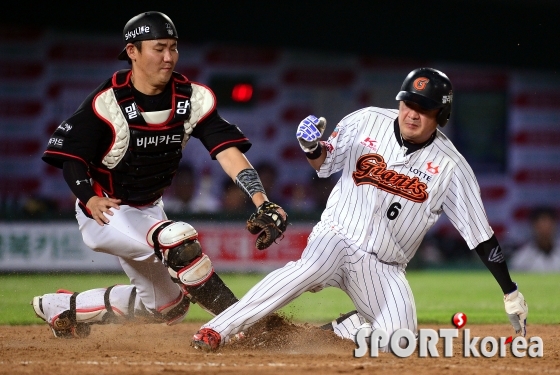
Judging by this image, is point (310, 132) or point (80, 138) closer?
point (310, 132)

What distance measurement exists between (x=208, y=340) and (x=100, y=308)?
1.25 meters

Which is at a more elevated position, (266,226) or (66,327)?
(266,226)

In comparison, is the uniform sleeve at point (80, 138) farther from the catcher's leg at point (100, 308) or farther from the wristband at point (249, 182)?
the catcher's leg at point (100, 308)

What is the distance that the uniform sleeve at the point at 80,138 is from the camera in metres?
5.38

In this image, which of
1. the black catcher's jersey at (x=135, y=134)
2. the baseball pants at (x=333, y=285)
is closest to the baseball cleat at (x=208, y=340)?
the baseball pants at (x=333, y=285)

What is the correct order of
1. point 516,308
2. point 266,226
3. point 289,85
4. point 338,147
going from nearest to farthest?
point 266,226
point 516,308
point 338,147
point 289,85

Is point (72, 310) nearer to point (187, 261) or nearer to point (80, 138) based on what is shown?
point (187, 261)

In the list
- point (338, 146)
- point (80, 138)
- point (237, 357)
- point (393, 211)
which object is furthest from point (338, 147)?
point (80, 138)

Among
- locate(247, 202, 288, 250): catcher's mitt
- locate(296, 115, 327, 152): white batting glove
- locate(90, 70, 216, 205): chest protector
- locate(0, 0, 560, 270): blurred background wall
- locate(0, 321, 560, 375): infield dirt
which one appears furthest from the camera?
locate(0, 0, 560, 270): blurred background wall

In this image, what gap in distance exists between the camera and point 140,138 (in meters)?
5.50

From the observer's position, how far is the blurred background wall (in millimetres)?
12125

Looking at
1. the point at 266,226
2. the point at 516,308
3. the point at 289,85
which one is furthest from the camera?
the point at 289,85

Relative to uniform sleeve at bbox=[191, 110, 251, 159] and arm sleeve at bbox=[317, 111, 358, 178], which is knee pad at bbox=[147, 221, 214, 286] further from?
arm sleeve at bbox=[317, 111, 358, 178]

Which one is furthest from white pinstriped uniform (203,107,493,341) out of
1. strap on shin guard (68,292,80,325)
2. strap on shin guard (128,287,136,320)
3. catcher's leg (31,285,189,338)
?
strap on shin guard (68,292,80,325)
